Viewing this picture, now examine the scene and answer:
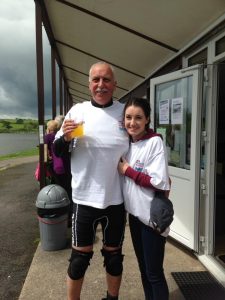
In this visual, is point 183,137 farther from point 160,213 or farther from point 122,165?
point 160,213

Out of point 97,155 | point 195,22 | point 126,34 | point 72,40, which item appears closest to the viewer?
point 97,155

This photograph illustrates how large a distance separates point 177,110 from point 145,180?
220 cm

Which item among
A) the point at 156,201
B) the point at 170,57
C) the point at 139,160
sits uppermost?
the point at 170,57

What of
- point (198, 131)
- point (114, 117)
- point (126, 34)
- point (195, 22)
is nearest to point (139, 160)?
point (114, 117)

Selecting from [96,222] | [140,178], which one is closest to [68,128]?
[140,178]

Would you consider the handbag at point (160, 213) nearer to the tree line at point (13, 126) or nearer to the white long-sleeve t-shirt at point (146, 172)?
the white long-sleeve t-shirt at point (146, 172)

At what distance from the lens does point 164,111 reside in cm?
444

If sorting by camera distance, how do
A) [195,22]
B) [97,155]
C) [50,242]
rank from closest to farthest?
[97,155], [195,22], [50,242]

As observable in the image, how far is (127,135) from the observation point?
93.7 inches

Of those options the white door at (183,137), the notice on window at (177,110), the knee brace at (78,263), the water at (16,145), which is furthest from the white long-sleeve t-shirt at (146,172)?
the water at (16,145)

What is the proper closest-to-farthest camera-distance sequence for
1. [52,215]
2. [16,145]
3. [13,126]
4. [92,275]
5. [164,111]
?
[92,275] → [52,215] → [164,111] → [16,145] → [13,126]

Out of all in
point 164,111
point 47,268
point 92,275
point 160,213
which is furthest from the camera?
point 164,111

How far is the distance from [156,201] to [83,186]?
56 centimetres

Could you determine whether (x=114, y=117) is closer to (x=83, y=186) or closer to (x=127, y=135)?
(x=127, y=135)
